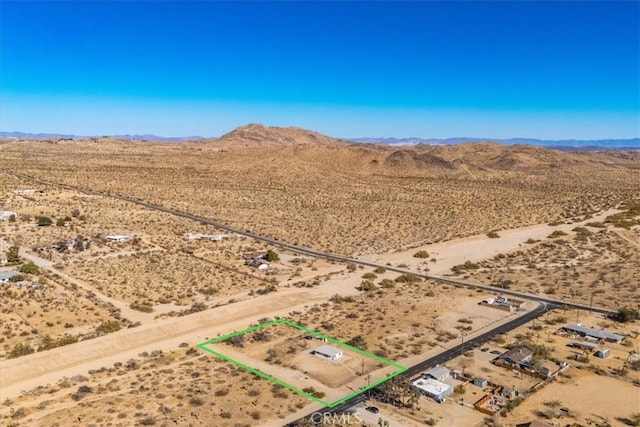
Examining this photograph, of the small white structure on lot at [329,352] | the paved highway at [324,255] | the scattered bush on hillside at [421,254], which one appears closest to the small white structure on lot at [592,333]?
the paved highway at [324,255]

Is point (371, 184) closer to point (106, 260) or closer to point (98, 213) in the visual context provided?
point (98, 213)

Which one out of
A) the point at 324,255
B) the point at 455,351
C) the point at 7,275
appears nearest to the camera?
the point at 455,351

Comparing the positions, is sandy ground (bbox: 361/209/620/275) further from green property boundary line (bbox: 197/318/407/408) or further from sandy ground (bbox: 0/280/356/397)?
green property boundary line (bbox: 197/318/407/408)

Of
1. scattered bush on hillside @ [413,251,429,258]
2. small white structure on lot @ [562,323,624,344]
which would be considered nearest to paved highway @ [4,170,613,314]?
small white structure on lot @ [562,323,624,344]

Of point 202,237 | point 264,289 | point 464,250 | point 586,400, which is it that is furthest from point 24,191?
point 586,400

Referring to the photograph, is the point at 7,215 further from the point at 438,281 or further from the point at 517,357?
the point at 517,357

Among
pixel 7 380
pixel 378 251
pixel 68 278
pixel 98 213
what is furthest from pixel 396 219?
pixel 7 380
